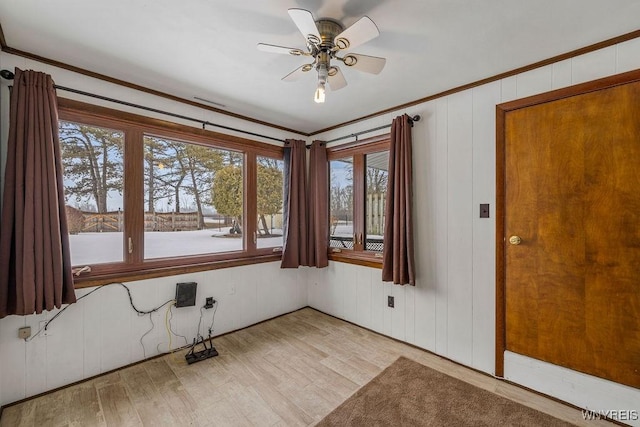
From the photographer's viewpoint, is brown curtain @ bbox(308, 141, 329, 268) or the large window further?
brown curtain @ bbox(308, 141, 329, 268)

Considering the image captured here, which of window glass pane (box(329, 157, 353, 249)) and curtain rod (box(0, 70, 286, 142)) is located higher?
curtain rod (box(0, 70, 286, 142))

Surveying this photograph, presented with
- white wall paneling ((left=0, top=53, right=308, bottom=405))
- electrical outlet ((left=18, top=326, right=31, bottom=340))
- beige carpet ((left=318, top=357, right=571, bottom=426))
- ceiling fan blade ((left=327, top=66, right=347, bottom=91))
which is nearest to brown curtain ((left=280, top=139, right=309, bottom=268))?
white wall paneling ((left=0, top=53, right=308, bottom=405))

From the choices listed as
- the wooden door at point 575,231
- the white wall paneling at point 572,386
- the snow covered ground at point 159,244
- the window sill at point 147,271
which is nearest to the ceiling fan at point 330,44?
the wooden door at point 575,231

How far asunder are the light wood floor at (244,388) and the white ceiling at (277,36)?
8.19 ft

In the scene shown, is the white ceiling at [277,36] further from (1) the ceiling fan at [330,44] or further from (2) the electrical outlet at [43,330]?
(2) the electrical outlet at [43,330]

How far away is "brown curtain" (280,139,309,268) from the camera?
138 inches

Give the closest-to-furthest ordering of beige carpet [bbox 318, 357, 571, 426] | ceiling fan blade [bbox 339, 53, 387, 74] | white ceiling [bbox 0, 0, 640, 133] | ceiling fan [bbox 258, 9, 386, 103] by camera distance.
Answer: ceiling fan [bbox 258, 9, 386, 103] → white ceiling [bbox 0, 0, 640, 133] → ceiling fan blade [bbox 339, 53, 387, 74] → beige carpet [bbox 318, 357, 571, 426]

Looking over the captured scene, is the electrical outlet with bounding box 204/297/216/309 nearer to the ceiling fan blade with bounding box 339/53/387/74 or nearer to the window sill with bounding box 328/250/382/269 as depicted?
the window sill with bounding box 328/250/382/269

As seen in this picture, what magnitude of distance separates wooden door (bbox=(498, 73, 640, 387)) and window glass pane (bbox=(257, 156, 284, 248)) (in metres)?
2.52

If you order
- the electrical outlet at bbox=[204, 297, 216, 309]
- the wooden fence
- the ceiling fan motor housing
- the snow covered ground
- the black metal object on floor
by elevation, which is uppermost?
the ceiling fan motor housing

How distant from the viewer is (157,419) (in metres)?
1.81

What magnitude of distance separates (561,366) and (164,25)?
354cm

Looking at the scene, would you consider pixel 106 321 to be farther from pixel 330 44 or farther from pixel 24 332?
pixel 330 44

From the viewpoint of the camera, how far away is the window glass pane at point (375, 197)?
10.4 feet
